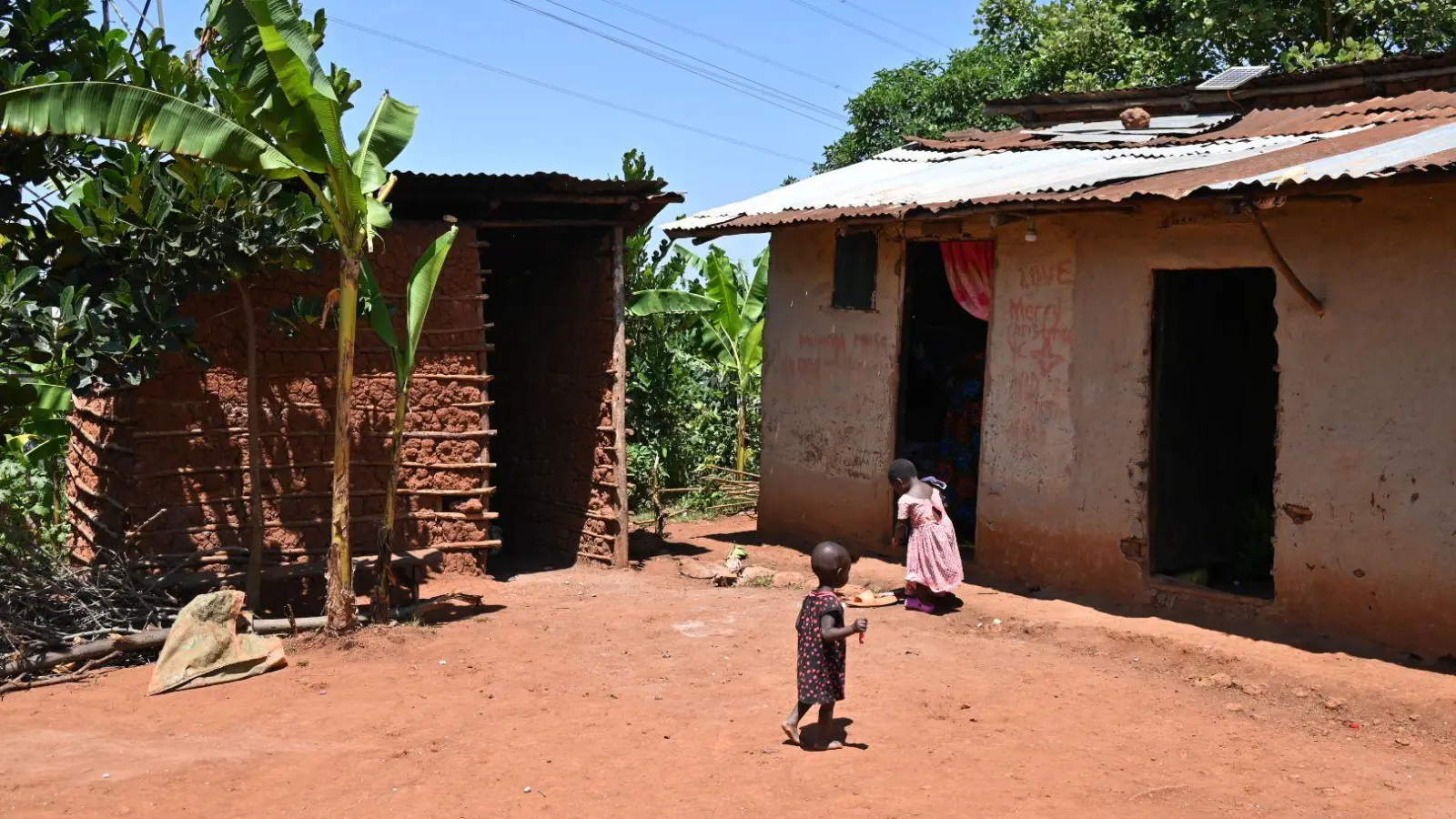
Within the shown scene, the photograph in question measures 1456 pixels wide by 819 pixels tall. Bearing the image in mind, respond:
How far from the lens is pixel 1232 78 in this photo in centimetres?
1161

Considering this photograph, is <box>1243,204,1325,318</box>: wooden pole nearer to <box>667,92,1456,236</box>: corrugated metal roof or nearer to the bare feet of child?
<box>667,92,1456,236</box>: corrugated metal roof

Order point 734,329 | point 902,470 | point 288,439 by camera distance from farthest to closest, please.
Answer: point 734,329
point 288,439
point 902,470

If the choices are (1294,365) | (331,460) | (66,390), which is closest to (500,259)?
(331,460)

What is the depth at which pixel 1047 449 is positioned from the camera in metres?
8.77

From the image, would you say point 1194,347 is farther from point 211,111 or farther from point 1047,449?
point 211,111

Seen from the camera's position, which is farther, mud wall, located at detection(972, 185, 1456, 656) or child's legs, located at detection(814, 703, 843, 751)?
mud wall, located at detection(972, 185, 1456, 656)

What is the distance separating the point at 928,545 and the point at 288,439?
14.0 feet

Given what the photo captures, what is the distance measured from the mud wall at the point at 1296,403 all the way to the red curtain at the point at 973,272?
0.29 metres

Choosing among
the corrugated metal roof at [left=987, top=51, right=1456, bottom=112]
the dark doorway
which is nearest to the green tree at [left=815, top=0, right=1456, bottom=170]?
the corrugated metal roof at [left=987, top=51, right=1456, bottom=112]

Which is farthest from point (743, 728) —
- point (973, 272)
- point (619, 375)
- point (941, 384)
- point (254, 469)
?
point (941, 384)

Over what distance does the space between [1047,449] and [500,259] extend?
5151 mm

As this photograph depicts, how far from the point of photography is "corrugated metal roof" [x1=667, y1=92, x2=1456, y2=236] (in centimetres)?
709

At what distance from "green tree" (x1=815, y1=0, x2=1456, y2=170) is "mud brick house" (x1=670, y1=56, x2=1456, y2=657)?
153 inches

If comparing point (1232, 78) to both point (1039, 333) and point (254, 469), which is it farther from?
point (254, 469)
